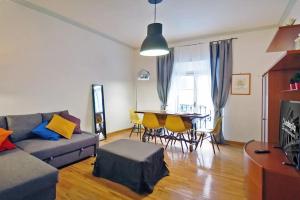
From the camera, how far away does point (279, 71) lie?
2154 millimetres

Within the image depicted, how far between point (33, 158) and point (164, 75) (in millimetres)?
4071

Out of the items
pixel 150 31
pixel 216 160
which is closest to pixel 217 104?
pixel 216 160

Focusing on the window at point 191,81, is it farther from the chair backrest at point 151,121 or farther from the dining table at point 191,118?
the chair backrest at point 151,121

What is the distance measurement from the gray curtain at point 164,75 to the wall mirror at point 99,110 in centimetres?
186

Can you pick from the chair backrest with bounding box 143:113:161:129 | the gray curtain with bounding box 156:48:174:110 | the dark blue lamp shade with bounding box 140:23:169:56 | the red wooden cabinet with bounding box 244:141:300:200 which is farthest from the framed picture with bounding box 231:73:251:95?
the red wooden cabinet with bounding box 244:141:300:200

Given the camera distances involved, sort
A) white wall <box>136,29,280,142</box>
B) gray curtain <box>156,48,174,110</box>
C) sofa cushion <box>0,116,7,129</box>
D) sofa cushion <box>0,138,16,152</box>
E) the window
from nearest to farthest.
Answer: sofa cushion <box>0,138,16,152</box>
sofa cushion <box>0,116,7,129</box>
white wall <box>136,29,280,142</box>
the window
gray curtain <box>156,48,174,110</box>

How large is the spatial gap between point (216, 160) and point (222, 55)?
2.67 m

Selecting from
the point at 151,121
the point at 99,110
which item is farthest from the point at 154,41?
A: the point at 99,110

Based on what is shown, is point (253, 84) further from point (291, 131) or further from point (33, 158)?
point (33, 158)

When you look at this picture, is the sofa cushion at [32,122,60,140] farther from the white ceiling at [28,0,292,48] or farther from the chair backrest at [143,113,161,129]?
the white ceiling at [28,0,292,48]

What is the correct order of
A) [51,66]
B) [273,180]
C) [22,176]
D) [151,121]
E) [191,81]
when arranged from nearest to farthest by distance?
[273,180], [22,176], [51,66], [151,121], [191,81]

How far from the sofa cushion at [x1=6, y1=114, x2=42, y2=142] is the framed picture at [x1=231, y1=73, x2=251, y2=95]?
455cm

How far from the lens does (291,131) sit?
5.40 ft

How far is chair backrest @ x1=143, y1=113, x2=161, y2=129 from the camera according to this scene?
422 cm
